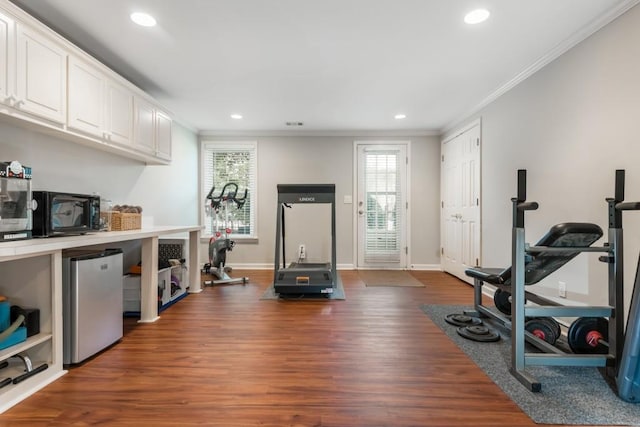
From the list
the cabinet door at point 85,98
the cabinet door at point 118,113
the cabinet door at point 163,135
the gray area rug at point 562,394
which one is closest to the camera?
the gray area rug at point 562,394

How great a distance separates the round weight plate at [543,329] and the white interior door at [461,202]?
5.76ft

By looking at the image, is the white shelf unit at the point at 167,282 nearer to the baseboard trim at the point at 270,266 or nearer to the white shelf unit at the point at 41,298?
the white shelf unit at the point at 41,298

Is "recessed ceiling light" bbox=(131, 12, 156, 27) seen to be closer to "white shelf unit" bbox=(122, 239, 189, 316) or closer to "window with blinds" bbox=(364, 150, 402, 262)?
"white shelf unit" bbox=(122, 239, 189, 316)

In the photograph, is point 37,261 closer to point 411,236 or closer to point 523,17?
point 523,17

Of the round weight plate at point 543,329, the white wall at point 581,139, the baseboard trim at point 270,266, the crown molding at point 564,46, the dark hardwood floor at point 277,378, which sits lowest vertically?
the dark hardwood floor at point 277,378

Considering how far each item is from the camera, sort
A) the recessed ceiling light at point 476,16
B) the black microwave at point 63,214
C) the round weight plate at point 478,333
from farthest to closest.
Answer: the round weight plate at point 478,333 < the recessed ceiling light at point 476,16 < the black microwave at point 63,214

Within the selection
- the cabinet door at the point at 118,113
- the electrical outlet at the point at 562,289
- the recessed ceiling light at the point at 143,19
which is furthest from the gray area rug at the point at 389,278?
the recessed ceiling light at the point at 143,19

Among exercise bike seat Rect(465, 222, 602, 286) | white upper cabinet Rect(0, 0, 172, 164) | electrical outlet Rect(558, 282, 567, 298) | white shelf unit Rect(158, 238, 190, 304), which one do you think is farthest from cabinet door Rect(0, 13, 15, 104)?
electrical outlet Rect(558, 282, 567, 298)

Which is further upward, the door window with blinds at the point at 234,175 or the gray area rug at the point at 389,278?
the door window with blinds at the point at 234,175

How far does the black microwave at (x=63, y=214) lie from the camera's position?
1903 mm

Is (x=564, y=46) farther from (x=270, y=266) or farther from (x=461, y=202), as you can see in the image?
(x=270, y=266)

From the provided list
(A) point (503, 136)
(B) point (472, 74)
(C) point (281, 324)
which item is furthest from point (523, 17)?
(C) point (281, 324)

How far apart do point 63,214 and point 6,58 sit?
3.28 feet

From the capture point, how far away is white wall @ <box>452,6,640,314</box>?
194 cm
